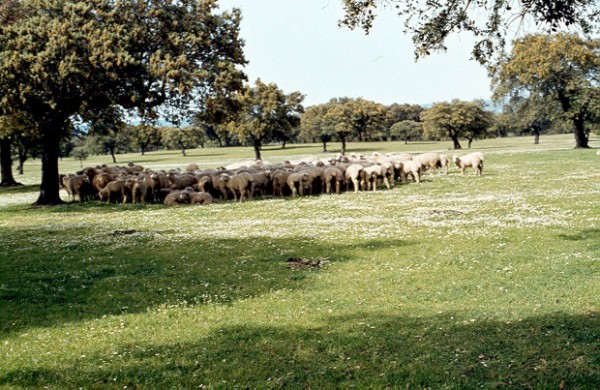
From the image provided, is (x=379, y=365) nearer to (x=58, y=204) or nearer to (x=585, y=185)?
(x=585, y=185)

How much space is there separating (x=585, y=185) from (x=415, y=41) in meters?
19.6

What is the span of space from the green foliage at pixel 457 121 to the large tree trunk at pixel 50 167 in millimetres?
78031

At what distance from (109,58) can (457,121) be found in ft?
263

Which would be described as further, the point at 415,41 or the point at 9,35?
the point at 9,35

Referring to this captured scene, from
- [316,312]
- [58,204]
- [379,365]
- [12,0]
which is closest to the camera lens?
[379,365]

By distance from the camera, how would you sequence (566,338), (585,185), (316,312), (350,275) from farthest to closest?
(585,185) → (350,275) → (316,312) → (566,338)

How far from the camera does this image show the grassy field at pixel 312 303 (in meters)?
7.25

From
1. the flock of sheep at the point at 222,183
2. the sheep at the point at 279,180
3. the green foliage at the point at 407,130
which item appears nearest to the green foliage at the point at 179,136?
the green foliage at the point at 407,130

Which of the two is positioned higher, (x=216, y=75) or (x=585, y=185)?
(x=216, y=75)

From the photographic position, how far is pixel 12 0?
3422cm

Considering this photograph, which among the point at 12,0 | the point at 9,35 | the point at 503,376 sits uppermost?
the point at 12,0

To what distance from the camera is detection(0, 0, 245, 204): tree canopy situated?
26.6 metres

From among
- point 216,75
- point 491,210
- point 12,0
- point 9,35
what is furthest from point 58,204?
point 491,210

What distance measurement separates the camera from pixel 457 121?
96.6 m
